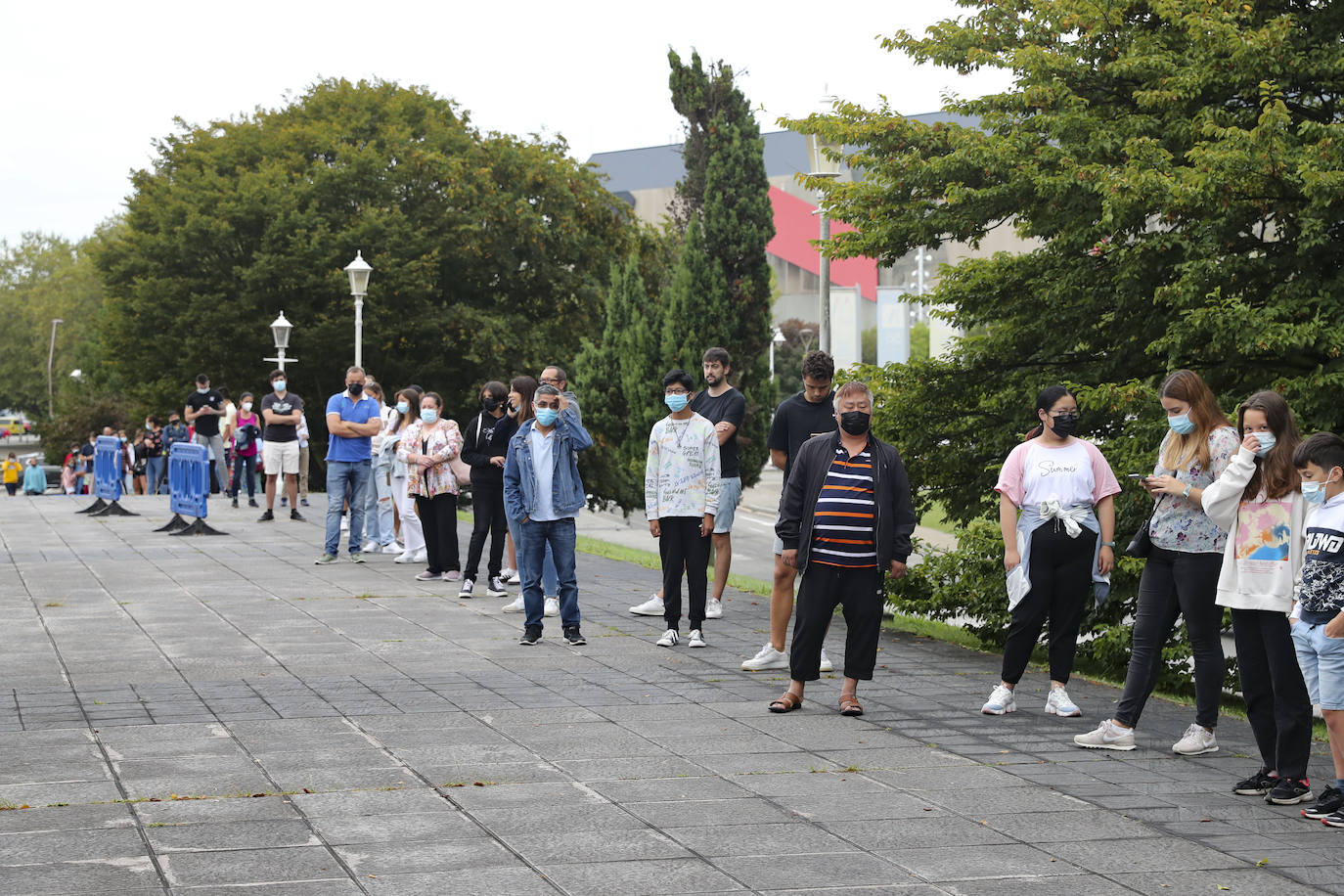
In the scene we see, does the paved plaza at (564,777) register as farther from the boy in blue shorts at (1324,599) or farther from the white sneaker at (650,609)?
the white sneaker at (650,609)

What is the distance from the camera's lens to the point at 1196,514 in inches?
277

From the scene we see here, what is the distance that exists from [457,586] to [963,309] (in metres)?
5.12

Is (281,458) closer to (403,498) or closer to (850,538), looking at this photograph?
(403,498)

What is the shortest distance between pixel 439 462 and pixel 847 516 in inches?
252

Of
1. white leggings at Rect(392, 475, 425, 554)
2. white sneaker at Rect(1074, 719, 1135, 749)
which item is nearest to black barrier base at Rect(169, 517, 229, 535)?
white leggings at Rect(392, 475, 425, 554)

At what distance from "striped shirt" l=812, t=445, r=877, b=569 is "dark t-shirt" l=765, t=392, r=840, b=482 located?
60.8 inches

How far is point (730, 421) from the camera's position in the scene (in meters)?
10.6

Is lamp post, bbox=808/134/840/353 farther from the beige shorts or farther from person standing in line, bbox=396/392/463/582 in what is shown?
the beige shorts

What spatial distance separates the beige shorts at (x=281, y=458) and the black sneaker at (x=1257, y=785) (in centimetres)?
1531

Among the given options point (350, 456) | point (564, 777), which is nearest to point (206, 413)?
point (350, 456)

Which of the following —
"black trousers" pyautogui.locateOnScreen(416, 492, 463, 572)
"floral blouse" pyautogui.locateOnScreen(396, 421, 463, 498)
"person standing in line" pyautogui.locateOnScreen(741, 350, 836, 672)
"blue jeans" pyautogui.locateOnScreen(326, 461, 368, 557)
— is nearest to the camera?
"person standing in line" pyautogui.locateOnScreen(741, 350, 836, 672)

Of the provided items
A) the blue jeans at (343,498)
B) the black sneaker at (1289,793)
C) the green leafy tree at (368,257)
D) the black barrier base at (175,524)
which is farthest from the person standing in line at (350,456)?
the green leafy tree at (368,257)

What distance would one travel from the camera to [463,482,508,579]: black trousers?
12.5m

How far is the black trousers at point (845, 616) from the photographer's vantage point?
8.01 m
